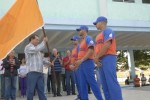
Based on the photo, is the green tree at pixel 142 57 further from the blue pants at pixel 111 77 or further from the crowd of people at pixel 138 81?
the blue pants at pixel 111 77

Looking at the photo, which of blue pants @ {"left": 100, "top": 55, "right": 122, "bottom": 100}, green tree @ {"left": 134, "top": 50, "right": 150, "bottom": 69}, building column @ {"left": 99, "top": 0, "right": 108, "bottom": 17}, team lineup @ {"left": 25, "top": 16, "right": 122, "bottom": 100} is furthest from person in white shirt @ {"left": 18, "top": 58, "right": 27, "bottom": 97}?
green tree @ {"left": 134, "top": 50, "right": 150, "bottom": 69}

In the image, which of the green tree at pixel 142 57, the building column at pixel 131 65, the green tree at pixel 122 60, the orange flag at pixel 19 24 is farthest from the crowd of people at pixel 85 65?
the green tree at pixel 122 60

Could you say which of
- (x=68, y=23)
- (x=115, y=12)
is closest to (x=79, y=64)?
(x=68, y=23)

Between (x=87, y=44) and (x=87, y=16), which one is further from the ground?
(x=87, y=16)

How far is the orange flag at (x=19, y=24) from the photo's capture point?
6.18m

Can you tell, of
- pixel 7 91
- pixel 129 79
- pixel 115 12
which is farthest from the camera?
pixel 129 79

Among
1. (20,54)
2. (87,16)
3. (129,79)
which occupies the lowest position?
(129,79)

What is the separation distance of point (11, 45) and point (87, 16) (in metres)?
7.62

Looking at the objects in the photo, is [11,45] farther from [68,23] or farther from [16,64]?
[68,23]

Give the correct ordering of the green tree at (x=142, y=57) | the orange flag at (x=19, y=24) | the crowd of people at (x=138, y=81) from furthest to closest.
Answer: the green tree at (x=142, y=57) < the crowd of people at (x=138, y=81) < the orange flag at (x=19, y=24)

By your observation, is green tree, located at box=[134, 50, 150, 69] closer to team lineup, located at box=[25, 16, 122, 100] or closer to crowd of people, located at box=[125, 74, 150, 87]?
crowd of people, located at box=[125, 74, 150, 87]

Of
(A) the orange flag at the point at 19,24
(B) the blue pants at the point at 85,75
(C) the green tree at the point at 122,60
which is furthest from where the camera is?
(C) the green tree at the point at 122,60

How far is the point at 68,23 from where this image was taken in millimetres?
12672

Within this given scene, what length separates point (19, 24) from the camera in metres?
6.27
